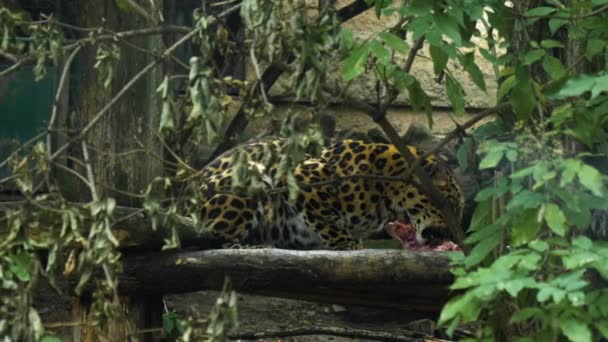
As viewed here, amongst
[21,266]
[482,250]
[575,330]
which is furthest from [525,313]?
[21,266]

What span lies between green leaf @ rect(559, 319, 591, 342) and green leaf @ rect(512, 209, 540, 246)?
0.35m

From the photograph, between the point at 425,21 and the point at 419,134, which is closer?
the point at 425,21

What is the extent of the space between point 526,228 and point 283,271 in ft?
6.78

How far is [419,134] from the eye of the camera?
9.89 m

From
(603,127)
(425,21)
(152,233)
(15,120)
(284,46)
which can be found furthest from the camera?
(15,120)

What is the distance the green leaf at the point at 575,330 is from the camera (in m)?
4.46

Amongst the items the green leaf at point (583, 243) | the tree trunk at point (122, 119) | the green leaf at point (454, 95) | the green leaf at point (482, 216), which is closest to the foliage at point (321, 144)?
the green leaf at point (583, 243)

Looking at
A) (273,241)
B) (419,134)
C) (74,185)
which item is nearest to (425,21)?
Result: (273,241)

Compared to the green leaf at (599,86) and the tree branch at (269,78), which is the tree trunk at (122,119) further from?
the green leaf at (599,86)

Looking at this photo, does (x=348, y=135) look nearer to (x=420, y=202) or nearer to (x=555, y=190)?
(x=420, y=202)

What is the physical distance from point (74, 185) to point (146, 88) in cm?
219

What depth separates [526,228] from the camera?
4.75 m

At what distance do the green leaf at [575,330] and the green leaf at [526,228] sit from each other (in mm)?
352

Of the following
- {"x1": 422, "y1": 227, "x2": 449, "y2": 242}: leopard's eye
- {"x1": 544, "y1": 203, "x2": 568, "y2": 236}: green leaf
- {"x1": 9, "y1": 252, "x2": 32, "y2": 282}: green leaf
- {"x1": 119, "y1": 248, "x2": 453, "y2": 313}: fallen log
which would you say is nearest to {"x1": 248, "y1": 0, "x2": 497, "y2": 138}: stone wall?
{"x1": 422, "y1": 227, "x2": 449, "y2": 242}: leopard's eye
